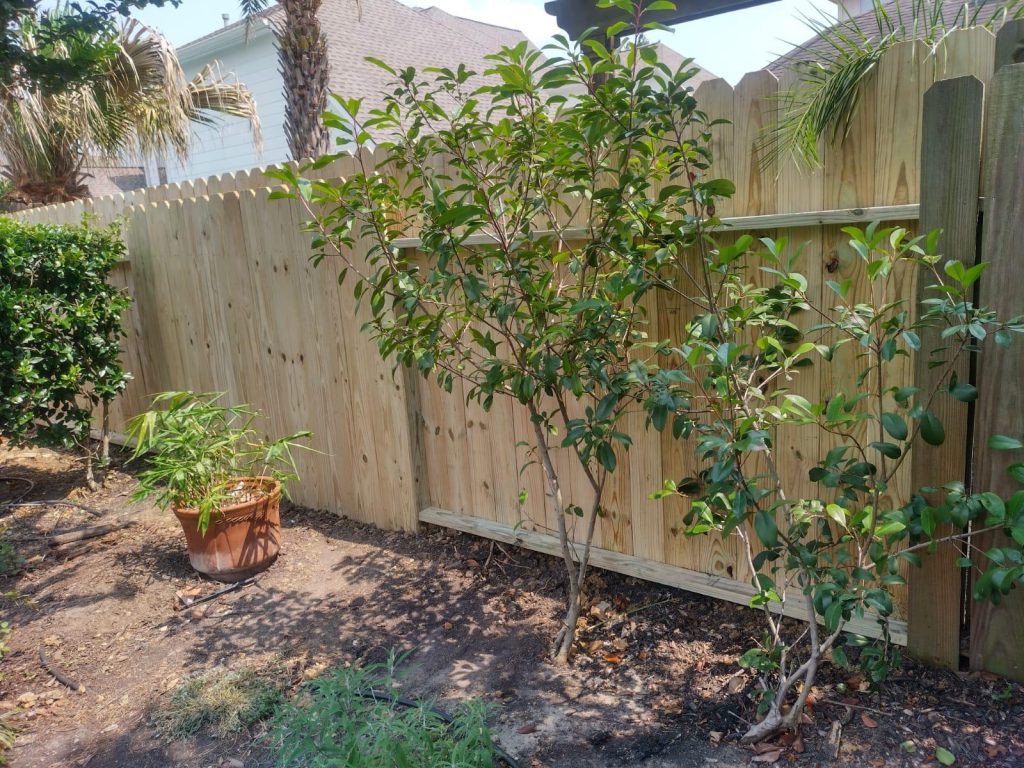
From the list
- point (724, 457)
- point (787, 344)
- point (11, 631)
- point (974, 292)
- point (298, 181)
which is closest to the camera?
point (724, 457)

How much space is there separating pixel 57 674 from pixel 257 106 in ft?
43.1

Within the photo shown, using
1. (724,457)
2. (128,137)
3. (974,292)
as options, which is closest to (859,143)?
(974,292)

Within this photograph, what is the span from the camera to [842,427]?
240cm

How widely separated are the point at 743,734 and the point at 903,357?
1.26 meters

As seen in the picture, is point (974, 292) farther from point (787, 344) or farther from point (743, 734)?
point (743, 734)

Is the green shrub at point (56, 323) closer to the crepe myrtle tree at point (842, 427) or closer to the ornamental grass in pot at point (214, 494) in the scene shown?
the ornamental grass in pot at point (214, 494)

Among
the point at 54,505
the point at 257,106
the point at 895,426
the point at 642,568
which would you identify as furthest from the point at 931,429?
the point at 257,106

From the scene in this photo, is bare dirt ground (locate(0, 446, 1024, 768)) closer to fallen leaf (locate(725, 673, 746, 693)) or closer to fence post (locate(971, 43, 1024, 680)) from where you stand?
fallen leaf (locate(725, 673, 746, 693))

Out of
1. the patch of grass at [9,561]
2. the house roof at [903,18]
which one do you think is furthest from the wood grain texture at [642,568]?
the patch of grass at [9,561]

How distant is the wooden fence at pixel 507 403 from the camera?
6.96 ft

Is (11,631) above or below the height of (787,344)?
below

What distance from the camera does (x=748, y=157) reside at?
2.49m

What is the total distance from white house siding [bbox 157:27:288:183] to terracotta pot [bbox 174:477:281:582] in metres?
10.7

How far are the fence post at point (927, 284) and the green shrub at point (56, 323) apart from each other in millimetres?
4826
